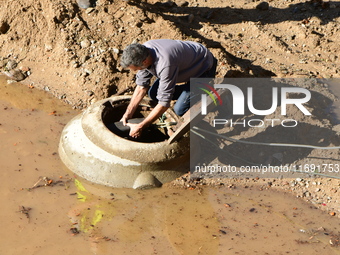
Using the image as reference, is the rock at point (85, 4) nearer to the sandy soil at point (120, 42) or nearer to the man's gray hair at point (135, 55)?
the sandy soil at point (120, 42)

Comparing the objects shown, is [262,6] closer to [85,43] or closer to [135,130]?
[85,43]

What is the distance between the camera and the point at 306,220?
4.97 m

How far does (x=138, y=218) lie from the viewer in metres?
4.90

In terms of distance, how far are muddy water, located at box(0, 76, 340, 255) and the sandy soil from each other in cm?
142

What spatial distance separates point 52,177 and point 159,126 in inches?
51.1

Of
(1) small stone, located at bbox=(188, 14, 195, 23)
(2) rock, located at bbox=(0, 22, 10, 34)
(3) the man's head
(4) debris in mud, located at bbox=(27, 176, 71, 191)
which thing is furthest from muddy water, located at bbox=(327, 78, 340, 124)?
(2) rock, located at bbox=(0, 22, 10, 34)

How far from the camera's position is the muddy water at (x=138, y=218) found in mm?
4574

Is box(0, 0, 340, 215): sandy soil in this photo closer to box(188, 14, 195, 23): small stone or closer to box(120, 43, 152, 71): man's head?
box(188, 14, 195, 23): small stone

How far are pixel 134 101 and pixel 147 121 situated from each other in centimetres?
44

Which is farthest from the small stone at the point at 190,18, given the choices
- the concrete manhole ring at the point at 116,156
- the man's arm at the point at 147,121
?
the man's arm at the point at 147,121

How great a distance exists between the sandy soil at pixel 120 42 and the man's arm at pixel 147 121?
1.54m

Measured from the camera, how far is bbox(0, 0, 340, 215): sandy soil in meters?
6.68

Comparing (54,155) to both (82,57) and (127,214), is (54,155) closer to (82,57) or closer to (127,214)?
(127,214)

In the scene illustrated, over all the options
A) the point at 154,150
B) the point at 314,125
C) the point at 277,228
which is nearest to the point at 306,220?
the point at 277,228
